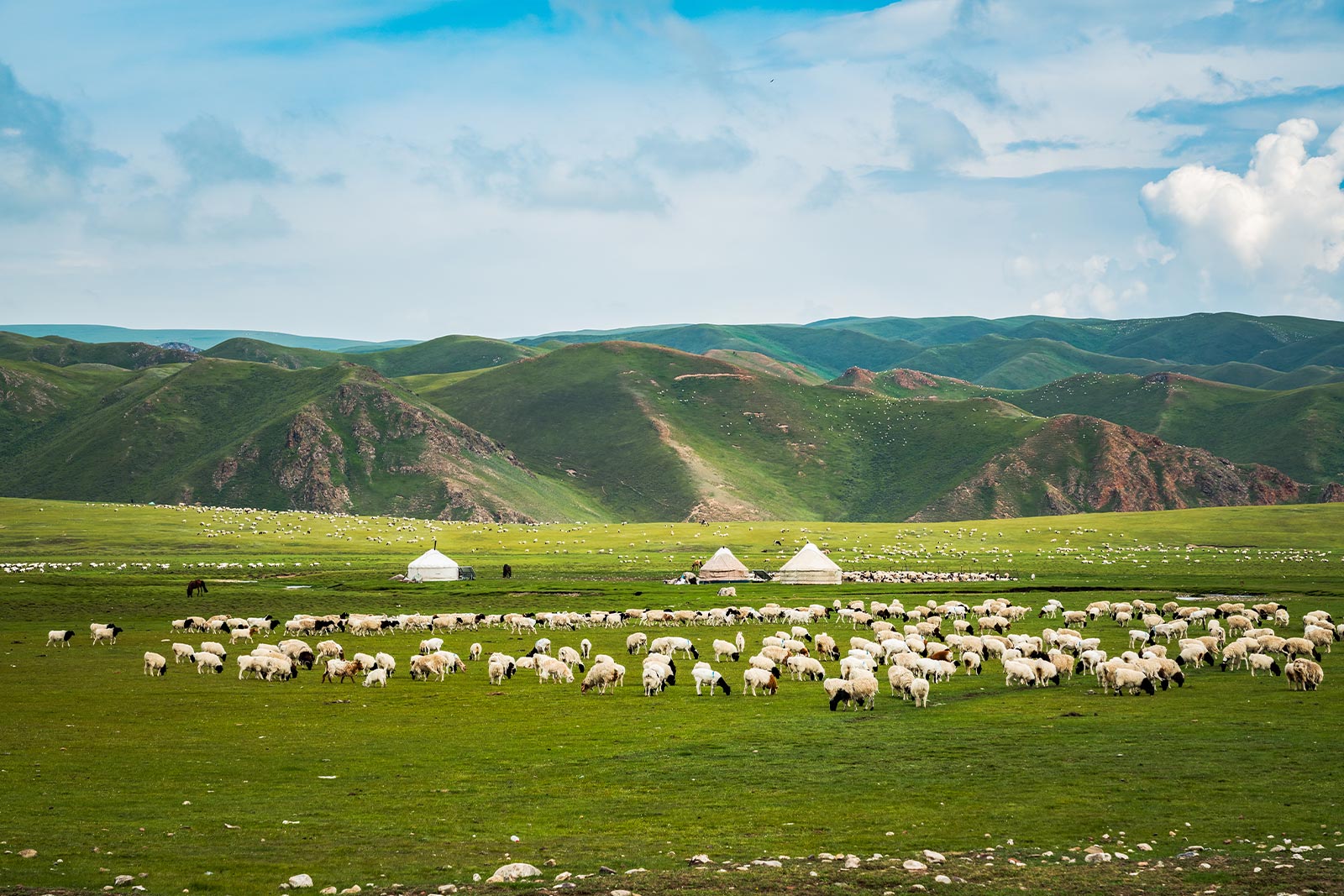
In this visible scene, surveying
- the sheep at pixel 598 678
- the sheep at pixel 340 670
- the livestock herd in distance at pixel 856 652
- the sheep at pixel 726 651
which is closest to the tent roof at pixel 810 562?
the livestock herd in distance at pixel 856 652

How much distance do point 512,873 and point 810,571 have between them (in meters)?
74.4

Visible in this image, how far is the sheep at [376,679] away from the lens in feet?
126

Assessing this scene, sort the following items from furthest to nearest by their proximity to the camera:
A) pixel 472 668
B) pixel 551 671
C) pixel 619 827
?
1. pixel 472 668
2. pixel 551 671
3. pixel 619 827

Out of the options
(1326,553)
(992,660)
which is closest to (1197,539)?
(1326,553)

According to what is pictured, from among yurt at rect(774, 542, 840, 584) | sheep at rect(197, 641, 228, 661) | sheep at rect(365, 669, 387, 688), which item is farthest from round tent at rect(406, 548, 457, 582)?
sheep at rect(365, 669, 387, 688)

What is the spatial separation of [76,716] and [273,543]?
99218 millimetres

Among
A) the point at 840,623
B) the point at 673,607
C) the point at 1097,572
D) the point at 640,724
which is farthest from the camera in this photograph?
the point at 1097,572

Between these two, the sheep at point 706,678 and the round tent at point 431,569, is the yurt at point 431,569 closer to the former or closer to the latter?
the round tent at point 431,569

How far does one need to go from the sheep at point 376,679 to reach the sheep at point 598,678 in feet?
22.4

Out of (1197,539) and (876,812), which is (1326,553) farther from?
(876,812)

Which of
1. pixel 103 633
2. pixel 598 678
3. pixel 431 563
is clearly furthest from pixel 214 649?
pixel 431 563

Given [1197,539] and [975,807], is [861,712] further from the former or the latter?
[1197,539]

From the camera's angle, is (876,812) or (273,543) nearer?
(876,812)

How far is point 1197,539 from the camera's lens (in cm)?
12988
